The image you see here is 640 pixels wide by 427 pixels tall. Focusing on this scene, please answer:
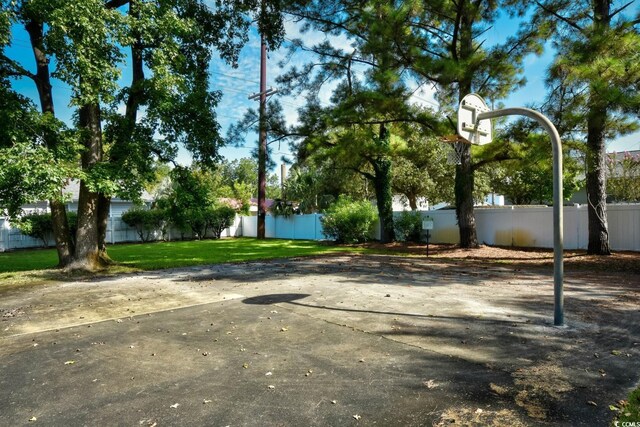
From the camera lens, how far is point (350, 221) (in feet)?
62.7

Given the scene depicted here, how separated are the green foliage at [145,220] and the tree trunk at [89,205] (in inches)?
512

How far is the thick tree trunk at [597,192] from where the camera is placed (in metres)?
11.4

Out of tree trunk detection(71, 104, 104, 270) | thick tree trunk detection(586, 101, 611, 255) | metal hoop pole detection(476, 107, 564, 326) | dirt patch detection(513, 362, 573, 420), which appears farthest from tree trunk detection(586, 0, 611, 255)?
tree trunk detection(71, 104, 104, 270)

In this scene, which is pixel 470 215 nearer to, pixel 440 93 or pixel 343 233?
pixel 440 93

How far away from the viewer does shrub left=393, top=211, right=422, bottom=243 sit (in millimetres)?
18716

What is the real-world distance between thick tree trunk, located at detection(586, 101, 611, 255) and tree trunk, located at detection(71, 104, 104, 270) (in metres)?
13.0

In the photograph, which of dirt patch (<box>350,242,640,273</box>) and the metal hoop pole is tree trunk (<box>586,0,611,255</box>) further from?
the metal hoop pole

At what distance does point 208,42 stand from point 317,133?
5.05 meters

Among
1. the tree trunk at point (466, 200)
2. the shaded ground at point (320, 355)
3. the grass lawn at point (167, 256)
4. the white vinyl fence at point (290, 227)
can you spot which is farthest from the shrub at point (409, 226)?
the shaded ground at point (320, 355)

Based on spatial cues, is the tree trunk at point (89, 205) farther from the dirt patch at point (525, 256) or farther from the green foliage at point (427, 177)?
the green foliage at point (427, 177)

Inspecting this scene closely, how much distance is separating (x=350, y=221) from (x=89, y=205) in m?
11.1


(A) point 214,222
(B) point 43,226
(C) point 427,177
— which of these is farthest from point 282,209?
(B) point 43,226

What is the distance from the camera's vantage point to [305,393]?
3.34 m

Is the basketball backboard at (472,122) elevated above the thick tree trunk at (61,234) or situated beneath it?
elevated above
